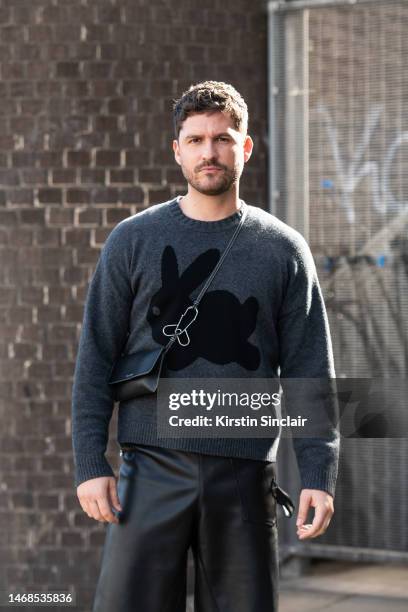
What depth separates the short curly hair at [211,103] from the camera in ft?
12.7

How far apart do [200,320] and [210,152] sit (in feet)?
1.69

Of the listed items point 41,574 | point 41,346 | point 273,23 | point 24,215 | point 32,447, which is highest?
point 273,23

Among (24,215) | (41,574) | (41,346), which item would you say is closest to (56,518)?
(41,574)

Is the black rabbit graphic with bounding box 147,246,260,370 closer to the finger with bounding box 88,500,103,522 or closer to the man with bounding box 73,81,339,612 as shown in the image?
the man with bounding box 73,81,339,612

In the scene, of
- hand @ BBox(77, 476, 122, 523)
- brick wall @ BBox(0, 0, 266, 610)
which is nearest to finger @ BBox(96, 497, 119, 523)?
hand @ BBox(77, 476, 122, 523)

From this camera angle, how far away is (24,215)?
6926 mm

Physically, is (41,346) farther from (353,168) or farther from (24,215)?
(353,168)

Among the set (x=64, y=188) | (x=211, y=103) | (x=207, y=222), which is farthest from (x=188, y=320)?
(x=64, y=188)

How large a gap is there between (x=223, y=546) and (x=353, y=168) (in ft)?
12.4

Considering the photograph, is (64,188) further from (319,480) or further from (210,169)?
(319,480)

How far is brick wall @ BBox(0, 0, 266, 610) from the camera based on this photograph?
687 cm

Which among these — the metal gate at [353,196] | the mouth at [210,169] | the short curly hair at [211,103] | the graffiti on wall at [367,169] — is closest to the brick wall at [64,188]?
the metal gate at [353,196]

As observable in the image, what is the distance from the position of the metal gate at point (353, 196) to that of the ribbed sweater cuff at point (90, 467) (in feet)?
11.3

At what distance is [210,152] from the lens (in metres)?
3.82
